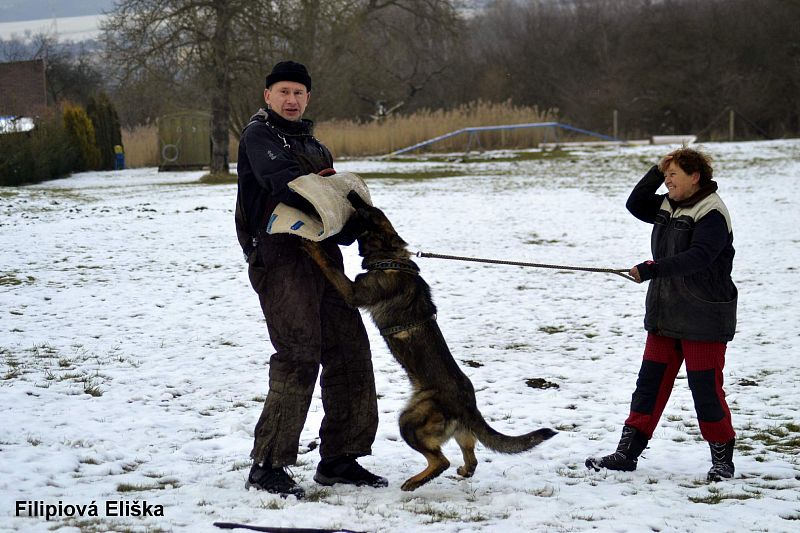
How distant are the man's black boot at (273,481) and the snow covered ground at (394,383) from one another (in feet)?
0.22

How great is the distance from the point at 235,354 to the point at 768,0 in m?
45.3

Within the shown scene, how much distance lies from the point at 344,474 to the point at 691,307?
75.8 inches

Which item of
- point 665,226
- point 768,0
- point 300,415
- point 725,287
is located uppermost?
point 768,0

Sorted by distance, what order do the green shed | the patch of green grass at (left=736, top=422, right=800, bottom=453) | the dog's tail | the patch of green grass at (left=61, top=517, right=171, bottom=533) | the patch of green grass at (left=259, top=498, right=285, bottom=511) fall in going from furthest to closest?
the green shed
the patch of green grass at (left=736, top=422, right=800, bottom=453)
the dog's tail
the patch of green grass at (left=259, top=498, right=285, bottom=511)
the patch of green grass at (left=61, top=517, right=171, bottom=533)

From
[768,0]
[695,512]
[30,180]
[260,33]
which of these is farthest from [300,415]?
[768,0]

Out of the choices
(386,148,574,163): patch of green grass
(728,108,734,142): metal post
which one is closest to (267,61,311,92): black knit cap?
(386,148,574,163): patch of green grass

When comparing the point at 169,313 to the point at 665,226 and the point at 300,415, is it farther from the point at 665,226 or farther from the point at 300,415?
the point at 665,226

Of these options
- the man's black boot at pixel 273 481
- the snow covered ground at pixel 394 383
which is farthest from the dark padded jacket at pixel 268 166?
the snow covered ground at pixel 394 383

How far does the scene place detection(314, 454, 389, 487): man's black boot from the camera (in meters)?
4.07

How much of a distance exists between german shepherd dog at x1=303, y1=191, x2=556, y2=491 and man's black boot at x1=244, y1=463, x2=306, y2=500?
548mm

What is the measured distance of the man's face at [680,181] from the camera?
13.6 ft

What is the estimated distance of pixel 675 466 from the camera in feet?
14.1

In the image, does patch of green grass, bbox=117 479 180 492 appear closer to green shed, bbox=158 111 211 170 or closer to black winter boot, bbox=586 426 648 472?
black winter boot, bbox=586 426 648 472

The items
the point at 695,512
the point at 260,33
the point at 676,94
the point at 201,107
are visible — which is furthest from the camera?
the point at 676,94
